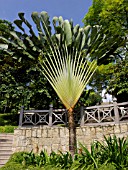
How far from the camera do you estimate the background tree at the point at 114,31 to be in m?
9.92

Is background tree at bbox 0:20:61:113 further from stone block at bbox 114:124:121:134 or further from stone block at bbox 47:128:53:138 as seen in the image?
stone block at bbox 114:124:121:134

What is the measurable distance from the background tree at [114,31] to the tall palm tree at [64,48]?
2.24 metres

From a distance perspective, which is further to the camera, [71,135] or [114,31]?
[114,31]

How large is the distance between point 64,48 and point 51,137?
352 centimetres

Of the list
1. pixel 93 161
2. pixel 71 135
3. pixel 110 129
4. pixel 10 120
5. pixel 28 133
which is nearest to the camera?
pixel 93 161

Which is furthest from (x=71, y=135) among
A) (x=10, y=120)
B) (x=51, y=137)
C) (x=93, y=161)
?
(x=10, y=120)

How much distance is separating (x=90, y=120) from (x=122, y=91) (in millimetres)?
3147

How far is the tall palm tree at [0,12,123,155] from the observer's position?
640cm

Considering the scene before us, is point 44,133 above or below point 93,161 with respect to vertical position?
above

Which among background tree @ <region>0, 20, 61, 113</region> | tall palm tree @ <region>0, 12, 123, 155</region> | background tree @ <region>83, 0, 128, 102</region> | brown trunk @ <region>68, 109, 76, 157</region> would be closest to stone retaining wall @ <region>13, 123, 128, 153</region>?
brown trunk @ <region>68, 109, 76, 157</region>

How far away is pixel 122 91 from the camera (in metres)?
9.66

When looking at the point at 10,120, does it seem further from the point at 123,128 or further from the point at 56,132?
the point at 123,128

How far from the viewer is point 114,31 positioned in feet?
35.9

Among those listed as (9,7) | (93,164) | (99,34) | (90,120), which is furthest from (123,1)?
(93,164)
